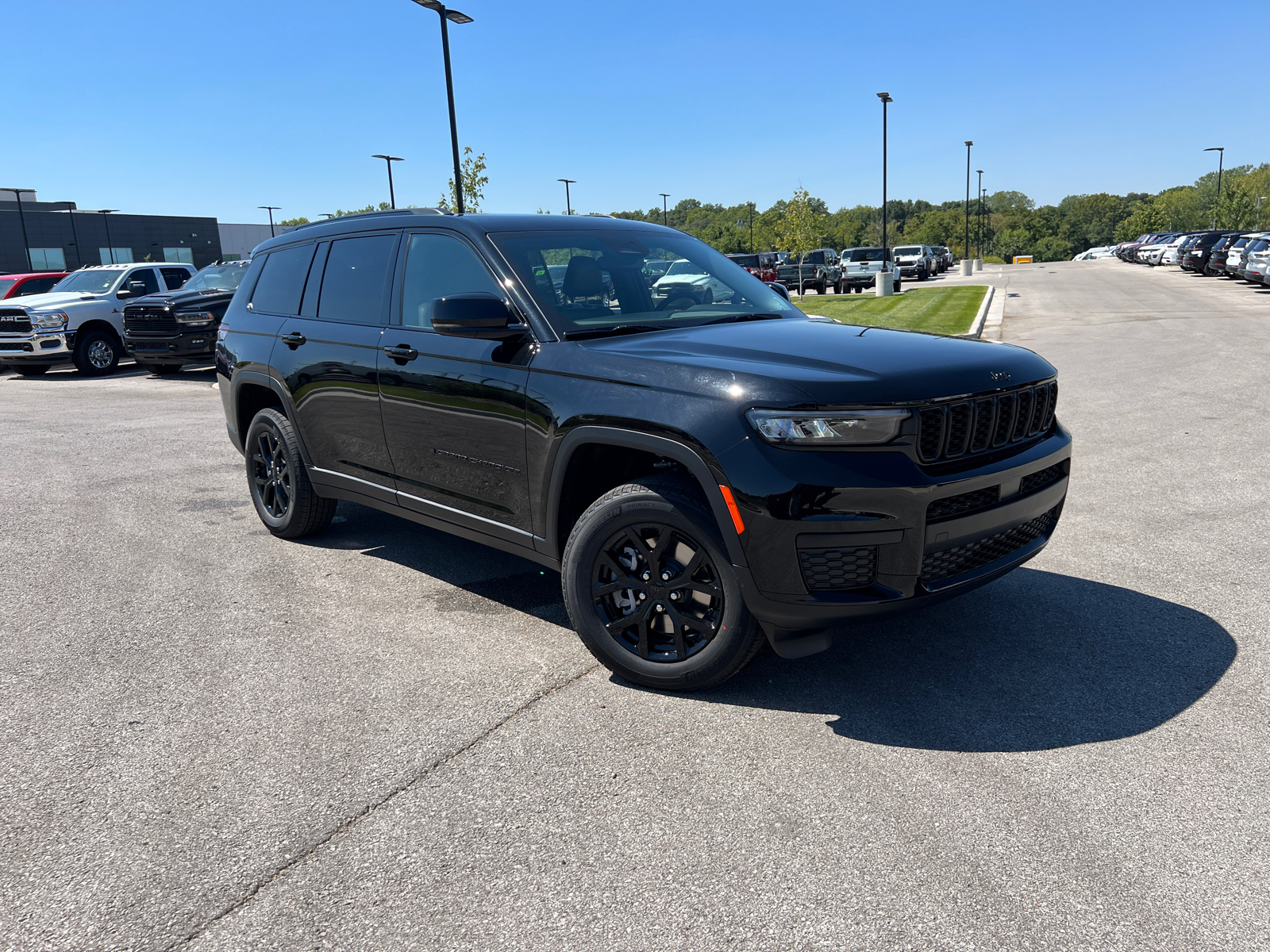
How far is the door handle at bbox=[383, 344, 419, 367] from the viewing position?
466 centimetres

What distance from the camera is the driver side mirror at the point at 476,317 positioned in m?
3.97

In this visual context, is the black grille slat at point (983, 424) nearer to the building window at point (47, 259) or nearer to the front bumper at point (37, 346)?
the front bumper at point (37, 346)

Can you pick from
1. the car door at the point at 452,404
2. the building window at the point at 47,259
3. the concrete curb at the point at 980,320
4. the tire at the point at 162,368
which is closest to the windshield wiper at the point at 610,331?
the car door at the point at 452,404

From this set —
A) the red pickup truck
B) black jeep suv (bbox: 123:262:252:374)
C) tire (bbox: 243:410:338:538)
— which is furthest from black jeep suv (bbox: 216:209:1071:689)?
the red pickup truck

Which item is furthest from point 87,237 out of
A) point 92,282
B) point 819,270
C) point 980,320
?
point 980,320

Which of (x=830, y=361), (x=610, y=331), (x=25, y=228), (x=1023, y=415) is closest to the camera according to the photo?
(x=830, y=361)

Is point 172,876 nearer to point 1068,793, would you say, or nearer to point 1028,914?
point 1028,914

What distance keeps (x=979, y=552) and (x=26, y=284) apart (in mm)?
23119

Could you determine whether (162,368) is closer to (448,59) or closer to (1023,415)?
(448,59)

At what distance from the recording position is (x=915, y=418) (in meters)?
3.28

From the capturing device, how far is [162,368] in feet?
61.0

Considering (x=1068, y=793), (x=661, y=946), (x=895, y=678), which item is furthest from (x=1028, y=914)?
(x=895, y=678)

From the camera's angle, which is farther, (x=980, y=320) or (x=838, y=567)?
(x=980, y=320)

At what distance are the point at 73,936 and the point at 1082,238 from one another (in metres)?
191
